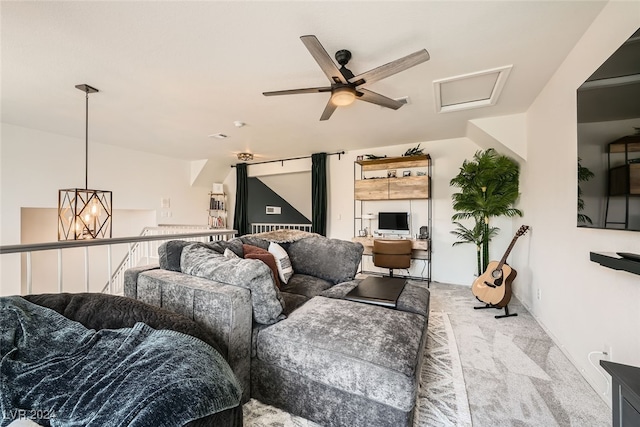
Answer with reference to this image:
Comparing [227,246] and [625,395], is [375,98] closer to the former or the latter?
[227,246]

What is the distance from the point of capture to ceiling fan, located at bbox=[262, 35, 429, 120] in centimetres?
165

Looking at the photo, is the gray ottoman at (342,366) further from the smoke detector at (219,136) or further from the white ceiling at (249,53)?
the smoke detector at (219,136)

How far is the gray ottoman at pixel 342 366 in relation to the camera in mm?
1179

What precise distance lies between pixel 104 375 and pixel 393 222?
4199 millimetres

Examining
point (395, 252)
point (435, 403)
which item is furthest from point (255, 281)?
point (395, 252)

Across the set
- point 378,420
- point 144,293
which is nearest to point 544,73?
point 378,420

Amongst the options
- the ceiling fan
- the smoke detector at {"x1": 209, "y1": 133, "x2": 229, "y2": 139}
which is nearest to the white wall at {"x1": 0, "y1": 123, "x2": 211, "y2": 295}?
the smoke detector at {"x1": 209, "y1": 133, "x2": 229, "y2": 139}

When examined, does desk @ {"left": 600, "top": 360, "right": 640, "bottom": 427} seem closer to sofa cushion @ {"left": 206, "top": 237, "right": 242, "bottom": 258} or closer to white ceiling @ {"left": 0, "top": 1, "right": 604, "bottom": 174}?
white ceiling @ {"left": 0, "top": 1, "right": 604, "bottom": 174}

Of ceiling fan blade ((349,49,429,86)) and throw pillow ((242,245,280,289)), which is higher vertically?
ceiling fan blade ((349,49,429,86))

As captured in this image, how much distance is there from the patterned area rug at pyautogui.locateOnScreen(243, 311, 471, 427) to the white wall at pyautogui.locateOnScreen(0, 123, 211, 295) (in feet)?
13.8

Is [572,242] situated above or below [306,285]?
above

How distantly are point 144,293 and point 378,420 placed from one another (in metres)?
1.63

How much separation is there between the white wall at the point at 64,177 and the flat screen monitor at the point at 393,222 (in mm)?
4269

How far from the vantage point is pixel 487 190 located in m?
3.45
